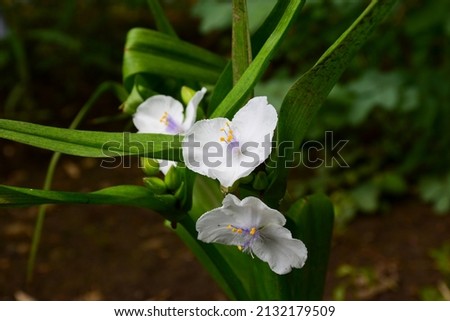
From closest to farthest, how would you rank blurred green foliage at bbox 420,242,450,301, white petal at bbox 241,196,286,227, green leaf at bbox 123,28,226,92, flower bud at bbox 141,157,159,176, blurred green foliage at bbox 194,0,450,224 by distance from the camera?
white petal at bbox 241,196,286,227 < flower bud at bbox 141,157,159,176 < green leaf at bbox 123,28,226,92 < blurred green foliage at bbox 420,242,450,301 < blurred green foliage at bbox 194,0,450,224

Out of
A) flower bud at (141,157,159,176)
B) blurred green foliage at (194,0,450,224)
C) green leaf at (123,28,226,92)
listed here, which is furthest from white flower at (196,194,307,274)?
blurred green foliage at (194,0,450,224)

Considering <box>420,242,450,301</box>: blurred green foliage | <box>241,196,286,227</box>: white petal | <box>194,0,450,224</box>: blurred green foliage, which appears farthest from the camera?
<box>194,0,450,224</box>: blurred green foliage

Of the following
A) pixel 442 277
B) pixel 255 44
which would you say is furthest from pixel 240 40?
pixel 442 277

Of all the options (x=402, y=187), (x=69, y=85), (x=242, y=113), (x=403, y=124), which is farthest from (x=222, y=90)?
(x=69, y=85)

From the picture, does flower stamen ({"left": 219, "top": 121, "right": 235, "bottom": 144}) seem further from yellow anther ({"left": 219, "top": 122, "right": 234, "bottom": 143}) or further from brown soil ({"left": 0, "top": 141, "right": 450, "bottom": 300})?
brown soil ({"left": 0, "top": 141, "right": 450, "bottom": 300})

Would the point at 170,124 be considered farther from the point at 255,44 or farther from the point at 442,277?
the point at 442,277

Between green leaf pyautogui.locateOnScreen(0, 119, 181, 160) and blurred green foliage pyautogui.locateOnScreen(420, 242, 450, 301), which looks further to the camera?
blurred green foliage pyautogui.locateOnScreen(420, 242, 450, 301)
